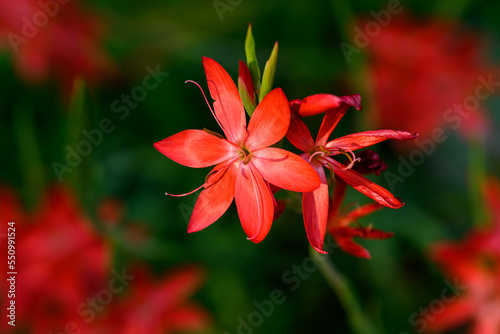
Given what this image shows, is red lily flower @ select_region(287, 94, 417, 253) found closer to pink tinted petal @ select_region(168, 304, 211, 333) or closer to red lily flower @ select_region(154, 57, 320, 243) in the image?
red lily flower @ select_region(154, 57, 320, 243)

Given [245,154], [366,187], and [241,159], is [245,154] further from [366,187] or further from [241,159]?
[366,187]

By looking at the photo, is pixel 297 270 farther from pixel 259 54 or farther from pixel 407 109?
pixel 259 54

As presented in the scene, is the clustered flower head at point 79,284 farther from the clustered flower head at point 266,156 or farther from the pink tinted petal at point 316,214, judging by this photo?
the pink tinted petal at point 316,214

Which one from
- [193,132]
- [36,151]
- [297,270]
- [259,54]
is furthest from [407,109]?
[36,151]

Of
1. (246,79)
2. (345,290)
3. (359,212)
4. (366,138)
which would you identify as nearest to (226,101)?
(246,79)

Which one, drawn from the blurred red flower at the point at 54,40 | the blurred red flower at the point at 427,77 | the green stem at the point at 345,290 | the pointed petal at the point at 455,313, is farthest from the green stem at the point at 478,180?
the blurred red flower at the point at 54,40

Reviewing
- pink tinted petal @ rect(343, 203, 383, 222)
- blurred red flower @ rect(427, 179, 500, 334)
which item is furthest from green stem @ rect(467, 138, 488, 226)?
pink tinted petal @ rect(343, 203, 383, 222)
